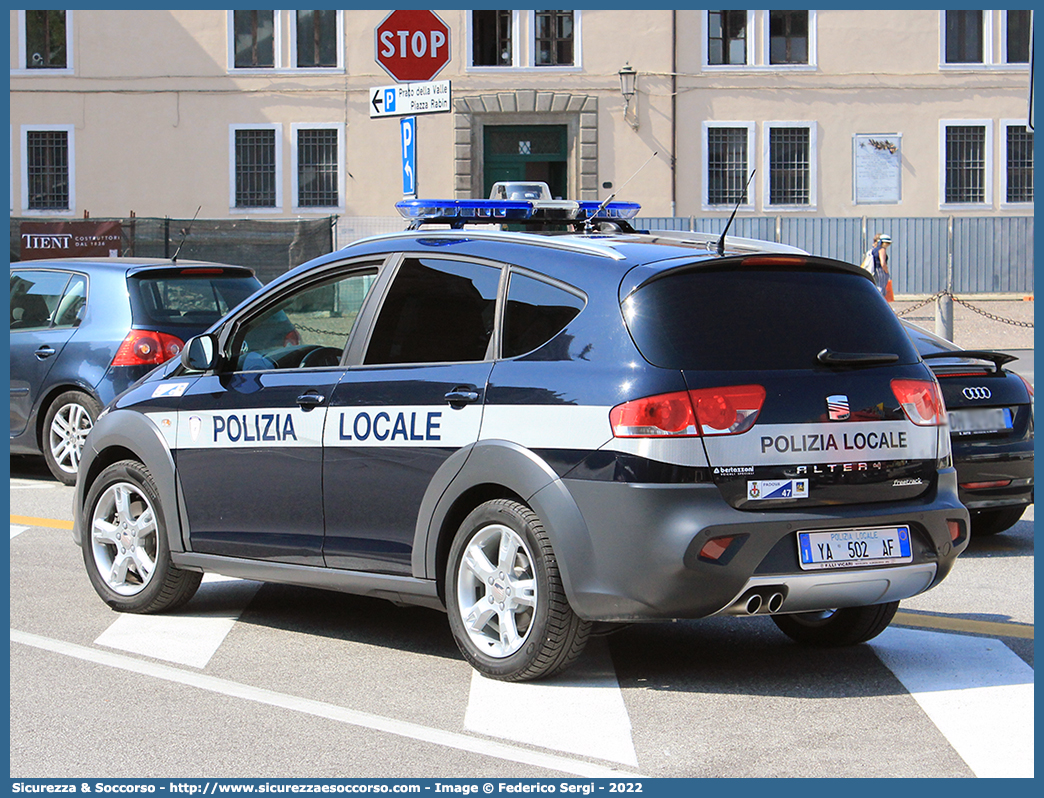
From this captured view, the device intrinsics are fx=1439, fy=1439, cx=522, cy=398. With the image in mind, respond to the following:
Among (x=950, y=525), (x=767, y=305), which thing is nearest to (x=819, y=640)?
(x=950, y=525)

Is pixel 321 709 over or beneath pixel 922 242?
beneath

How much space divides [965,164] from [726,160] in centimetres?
605

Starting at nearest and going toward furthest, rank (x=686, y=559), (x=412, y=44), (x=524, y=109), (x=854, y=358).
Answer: (x=686, y=559)
(x=854, y=358)
(x=412, y=44)
(x=524, y=109)

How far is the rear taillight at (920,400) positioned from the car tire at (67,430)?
24.0ft

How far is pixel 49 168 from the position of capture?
36.0 meters

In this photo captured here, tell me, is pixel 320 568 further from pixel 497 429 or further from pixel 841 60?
pixel 841 60

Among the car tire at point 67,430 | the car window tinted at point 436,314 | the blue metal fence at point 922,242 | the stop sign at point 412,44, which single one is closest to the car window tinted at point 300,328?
the car window tinted at point 436,314

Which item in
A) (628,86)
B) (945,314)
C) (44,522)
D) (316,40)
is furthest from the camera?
(316,40)

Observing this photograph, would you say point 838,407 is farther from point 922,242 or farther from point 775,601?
point 922,242

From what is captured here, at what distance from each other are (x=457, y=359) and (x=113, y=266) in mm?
6541

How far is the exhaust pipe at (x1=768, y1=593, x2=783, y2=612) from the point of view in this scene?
5086mm

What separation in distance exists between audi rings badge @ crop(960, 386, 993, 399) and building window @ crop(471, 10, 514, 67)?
28.2 metres

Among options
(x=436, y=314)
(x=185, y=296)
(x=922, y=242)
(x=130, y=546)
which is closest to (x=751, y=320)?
(x=436, y=314)

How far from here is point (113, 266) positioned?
449 inches
